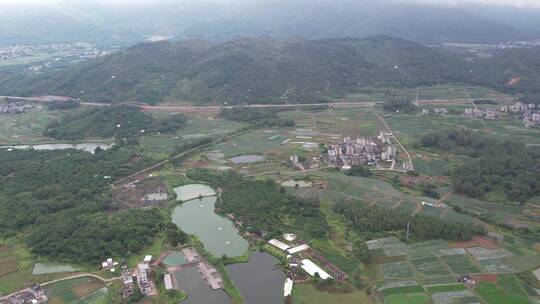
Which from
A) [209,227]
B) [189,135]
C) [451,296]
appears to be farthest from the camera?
[189,135]

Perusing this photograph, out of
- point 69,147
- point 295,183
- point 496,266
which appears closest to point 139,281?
point 295,183

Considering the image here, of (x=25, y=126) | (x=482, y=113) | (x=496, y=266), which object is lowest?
(x=496, y=266)

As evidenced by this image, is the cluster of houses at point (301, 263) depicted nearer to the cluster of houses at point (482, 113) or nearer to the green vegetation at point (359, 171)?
the green vegetation at point (359, 171)

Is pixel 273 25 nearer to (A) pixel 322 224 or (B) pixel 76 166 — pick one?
(B) pixel 76 166

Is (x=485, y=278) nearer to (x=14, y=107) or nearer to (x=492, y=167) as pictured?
(x=492, y=167)

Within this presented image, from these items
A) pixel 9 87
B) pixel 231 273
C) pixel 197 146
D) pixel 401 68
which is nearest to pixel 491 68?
pixel 401 68

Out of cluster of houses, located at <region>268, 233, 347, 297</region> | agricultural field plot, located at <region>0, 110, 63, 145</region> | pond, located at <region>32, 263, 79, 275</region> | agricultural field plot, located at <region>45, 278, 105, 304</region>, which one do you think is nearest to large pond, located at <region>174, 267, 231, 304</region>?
cluster of houses, located at <region>268, 233, 347, 297</region>

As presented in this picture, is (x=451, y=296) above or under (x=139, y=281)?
under

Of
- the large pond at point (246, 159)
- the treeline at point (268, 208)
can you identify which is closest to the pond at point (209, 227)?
the treeline at point (268, 208)
